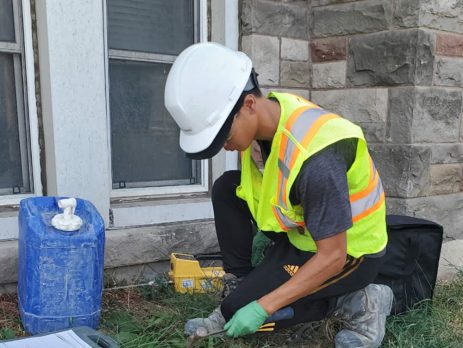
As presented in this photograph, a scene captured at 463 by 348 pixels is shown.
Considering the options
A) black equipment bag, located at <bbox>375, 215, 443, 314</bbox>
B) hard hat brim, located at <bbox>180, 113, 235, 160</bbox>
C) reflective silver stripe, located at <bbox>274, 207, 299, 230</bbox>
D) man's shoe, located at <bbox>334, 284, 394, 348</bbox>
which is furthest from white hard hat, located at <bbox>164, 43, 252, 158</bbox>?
black equipment bag, located at <bbox>375, 215, 443, 314</bbox>

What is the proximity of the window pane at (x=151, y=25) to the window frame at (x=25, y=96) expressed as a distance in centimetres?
43

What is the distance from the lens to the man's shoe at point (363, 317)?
1.97m

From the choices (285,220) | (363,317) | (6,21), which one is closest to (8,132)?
(6,21)

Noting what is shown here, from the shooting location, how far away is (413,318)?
227cm

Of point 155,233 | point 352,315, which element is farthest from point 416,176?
point 155,233

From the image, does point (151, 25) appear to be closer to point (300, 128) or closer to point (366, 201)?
point (300, 128)

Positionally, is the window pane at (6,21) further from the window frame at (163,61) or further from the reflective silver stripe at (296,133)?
the reflective silver stripe at (296,133)

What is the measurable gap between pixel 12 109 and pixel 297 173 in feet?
5.33

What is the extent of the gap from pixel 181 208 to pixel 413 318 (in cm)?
135

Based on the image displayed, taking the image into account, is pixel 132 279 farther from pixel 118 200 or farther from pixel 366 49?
pixel 366 49

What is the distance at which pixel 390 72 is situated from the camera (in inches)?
109

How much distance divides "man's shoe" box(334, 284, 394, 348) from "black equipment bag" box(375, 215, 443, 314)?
0.71 feet

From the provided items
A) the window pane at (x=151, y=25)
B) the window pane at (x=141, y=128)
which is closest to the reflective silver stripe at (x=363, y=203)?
the window pane at (x=141, y=128)

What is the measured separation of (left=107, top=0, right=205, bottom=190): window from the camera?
264cm
